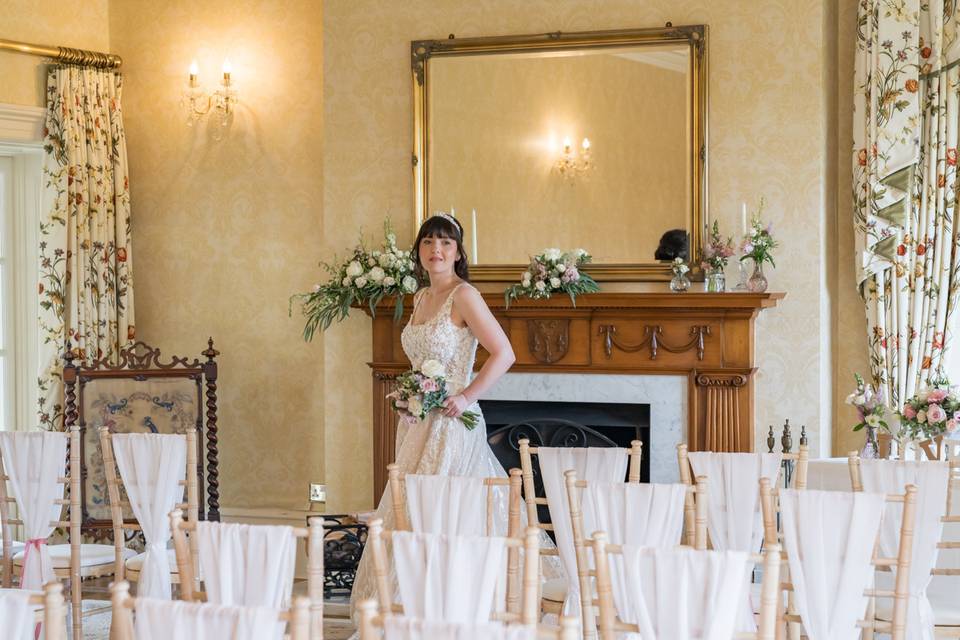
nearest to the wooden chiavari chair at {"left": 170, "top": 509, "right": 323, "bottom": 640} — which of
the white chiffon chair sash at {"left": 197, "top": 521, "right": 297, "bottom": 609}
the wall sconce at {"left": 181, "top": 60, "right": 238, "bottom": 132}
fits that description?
the white chiffon chair sash at {"left": 197, "top": 521, "right": 297, "bottom": 609}

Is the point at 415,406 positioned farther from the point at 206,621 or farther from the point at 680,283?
the point at 206,621

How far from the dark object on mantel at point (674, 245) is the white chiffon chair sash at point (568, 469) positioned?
7.44 ft

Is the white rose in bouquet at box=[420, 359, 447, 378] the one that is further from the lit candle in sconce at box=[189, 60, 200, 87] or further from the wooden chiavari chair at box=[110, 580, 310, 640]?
the lit candle in sconce at box=[189, 60, 200, 87]

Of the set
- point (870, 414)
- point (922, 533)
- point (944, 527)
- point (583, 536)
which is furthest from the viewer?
point (870, 414)

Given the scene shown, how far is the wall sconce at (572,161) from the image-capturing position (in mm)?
5969

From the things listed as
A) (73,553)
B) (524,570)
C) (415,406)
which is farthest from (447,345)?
(524,570)

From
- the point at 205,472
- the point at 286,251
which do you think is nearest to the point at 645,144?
the point at 286,251

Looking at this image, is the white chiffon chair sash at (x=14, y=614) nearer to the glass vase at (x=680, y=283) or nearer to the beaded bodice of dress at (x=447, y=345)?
the beaded bodice of dress at (x=447, y=345)

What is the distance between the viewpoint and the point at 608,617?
2451mm

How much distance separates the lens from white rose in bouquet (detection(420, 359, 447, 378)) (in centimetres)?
432

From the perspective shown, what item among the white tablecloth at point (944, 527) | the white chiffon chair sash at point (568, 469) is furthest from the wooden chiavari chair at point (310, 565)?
the white tablecloth at point (944, 527)

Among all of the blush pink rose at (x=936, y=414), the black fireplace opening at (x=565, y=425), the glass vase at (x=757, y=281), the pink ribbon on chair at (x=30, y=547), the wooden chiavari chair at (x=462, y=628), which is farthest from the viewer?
the black fireplace opening at (x=565, y=425)

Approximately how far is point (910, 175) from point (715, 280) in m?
1.08

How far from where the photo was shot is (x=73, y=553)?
4.30m
